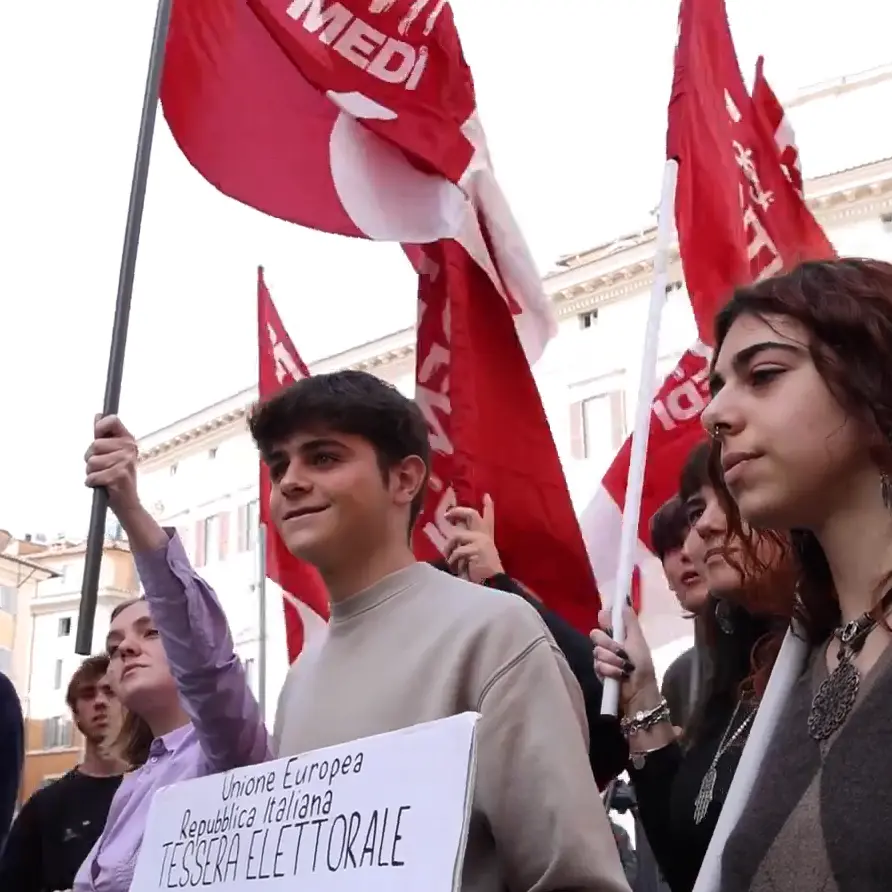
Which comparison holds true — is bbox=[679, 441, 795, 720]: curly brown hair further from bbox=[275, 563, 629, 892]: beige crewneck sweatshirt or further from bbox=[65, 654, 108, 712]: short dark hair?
bbox=[65, 654, 108, 712]: short dark hair

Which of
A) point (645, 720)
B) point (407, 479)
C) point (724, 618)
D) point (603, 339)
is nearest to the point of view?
point (407, 479)

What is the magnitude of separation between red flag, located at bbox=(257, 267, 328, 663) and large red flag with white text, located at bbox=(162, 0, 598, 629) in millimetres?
1693

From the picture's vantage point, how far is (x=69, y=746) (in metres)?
35.7

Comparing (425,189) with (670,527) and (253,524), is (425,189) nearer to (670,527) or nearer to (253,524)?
(670,527)

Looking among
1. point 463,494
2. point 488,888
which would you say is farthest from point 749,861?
point 463,494

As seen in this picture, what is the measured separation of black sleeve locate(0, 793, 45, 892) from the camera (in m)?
4.05

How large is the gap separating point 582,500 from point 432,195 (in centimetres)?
1707

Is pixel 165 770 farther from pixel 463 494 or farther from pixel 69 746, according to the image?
pixel 69 746

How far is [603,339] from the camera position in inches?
875

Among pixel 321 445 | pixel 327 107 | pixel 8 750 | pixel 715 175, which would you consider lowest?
pixel 8 750

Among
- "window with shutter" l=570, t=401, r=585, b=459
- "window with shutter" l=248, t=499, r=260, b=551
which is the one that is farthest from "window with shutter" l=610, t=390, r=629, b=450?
"window with shutter" l=248, t=499, r=260, b=551

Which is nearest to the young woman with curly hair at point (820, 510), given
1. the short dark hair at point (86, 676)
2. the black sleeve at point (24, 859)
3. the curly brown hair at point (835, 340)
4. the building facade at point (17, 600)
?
the curly brown hair at point (835, 340)

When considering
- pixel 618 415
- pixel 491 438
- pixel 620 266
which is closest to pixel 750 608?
pixel 491 438

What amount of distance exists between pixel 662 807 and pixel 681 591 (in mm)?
829
